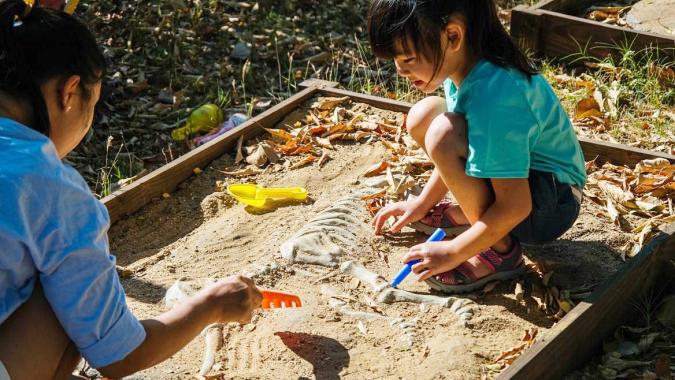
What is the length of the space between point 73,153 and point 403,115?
1749 millimetres

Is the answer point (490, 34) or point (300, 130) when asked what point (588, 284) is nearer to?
point (490, 34)

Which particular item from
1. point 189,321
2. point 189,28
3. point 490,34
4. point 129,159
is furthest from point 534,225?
point 189,28

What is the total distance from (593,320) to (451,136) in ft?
2.25

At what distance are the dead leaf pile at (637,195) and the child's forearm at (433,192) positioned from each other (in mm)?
663

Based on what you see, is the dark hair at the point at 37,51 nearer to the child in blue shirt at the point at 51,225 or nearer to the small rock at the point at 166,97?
the child in blue shirt at the point at 51,225

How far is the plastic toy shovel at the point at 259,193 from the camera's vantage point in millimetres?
3607

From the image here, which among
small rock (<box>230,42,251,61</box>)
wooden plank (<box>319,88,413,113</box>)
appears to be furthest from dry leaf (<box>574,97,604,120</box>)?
small rock (<box>230,42,251,61</box>)

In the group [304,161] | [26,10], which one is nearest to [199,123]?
[304,161]

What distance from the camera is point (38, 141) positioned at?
6.30ft

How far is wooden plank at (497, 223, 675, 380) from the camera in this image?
248cm

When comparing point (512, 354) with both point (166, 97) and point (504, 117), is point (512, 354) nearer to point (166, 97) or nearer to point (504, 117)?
point (504, 117)

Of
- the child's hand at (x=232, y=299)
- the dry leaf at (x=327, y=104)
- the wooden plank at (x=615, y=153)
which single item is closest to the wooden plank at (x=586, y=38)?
the wooden plank at (x=615, y=153)

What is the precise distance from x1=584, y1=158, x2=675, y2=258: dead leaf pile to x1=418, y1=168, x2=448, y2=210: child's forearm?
0.66m

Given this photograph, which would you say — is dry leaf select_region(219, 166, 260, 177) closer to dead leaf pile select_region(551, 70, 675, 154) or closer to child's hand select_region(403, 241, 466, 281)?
child's hand select_region(403, 241, 466, 281)
